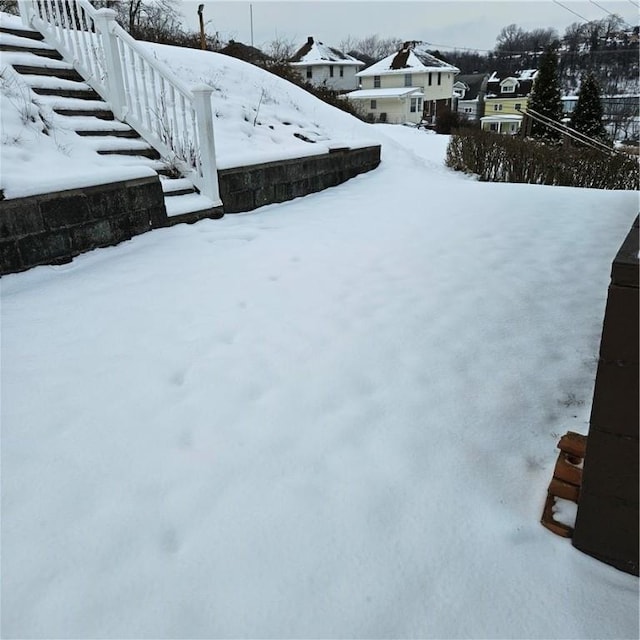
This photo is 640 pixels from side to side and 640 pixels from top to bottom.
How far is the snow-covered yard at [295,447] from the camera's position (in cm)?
126

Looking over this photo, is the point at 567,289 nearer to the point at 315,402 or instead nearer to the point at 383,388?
the point at 383,388

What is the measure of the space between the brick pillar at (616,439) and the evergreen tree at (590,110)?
1995 cm

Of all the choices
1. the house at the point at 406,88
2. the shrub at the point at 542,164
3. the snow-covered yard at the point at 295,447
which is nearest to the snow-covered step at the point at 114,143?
the snow-covered yard at the point at 295,447

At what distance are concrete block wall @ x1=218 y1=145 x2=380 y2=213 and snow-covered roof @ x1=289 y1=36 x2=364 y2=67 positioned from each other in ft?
113

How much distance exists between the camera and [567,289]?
306 centimetres

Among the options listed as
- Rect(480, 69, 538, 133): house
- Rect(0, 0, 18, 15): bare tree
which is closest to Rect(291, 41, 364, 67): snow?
Rect(480, 69, 538, 133): house

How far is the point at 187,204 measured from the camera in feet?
14.7

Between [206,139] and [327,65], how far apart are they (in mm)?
38575

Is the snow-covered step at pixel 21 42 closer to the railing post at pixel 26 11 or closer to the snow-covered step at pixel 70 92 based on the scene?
the railing post at pixel 26 11

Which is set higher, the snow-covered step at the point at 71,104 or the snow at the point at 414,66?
the snow at the point at 414,66

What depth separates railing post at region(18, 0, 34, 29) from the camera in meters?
5.83

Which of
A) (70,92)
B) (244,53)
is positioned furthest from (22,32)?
(244,53)

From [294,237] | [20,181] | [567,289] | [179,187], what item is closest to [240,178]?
[179,187]

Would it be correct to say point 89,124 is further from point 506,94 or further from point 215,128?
point 506,94
